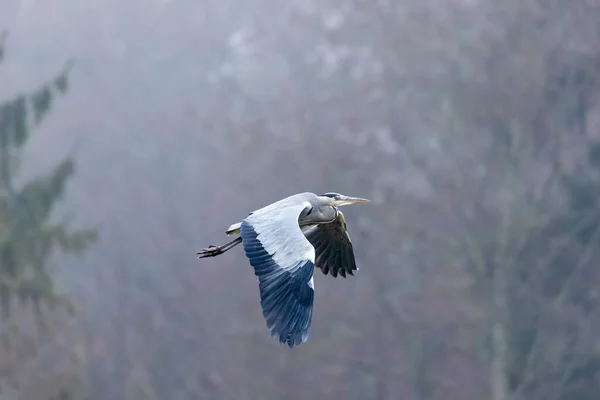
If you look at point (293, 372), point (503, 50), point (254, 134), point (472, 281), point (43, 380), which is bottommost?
point (43, 380)

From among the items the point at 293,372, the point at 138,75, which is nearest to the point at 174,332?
the point at 293,372

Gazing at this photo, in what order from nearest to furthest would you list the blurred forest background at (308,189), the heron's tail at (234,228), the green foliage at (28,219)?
the heron's tail at (234,228) < the green foliage at (28,219) < the blurred forest background at (308,189)

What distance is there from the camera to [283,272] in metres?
3.70

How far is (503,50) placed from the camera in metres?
12.2

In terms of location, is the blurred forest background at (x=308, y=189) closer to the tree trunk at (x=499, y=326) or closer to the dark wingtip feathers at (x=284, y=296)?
the tree trunk at (x=499, y=326)

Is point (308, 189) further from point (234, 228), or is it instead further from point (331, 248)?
point (234, 228)

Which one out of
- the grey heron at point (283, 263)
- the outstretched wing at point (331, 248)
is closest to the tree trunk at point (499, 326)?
the outstretched wing at point (331, 248)

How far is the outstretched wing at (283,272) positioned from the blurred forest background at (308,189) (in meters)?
7.25

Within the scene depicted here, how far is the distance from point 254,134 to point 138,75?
1711 mm

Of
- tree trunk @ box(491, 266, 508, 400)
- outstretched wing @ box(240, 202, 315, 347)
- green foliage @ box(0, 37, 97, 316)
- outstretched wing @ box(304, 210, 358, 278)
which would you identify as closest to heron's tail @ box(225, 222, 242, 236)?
outstretched wing @ box(240, 202, 315, 347)

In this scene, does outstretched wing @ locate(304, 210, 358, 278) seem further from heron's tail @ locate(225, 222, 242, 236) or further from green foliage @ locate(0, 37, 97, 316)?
green foliage @ locate(0, 37, 97, 316)

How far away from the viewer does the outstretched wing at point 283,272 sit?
357 cm

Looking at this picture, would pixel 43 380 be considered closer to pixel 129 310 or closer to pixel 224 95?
pixel 129 310

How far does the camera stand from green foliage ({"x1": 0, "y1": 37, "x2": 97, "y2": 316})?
10930 mm
